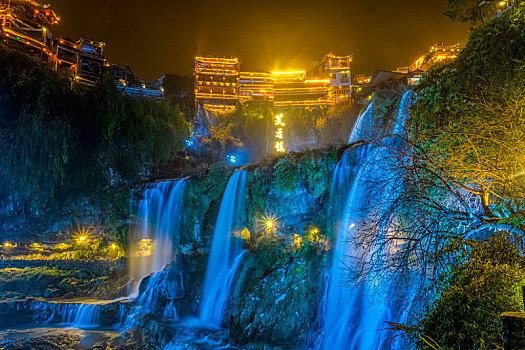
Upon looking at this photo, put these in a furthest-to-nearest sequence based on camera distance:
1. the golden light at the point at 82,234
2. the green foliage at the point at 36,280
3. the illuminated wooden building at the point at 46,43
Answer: the illuminated wooden building at the point at 46,43 < the golden light at the point at 82,234 < the green foliage at the point at 36,280

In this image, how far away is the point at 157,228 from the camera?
68.2 feet

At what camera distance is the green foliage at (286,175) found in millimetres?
15523

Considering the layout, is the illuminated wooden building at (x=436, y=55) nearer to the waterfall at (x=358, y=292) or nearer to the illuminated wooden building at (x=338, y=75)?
the illuminated wooden building at (x=338, y=75)

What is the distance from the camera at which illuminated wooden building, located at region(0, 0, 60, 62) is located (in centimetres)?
2594

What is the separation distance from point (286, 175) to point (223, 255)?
218 inches

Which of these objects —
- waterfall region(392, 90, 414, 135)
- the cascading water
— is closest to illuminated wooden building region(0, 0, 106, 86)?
the cascading water

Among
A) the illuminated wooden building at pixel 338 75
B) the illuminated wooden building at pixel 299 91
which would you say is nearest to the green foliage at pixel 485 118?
the illuminated wooden building at pixel 338 75

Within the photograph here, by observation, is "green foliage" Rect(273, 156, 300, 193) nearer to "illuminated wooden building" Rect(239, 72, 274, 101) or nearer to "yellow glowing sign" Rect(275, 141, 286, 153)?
"yellow glowing sign" Rect(275, 141, 286, 153)

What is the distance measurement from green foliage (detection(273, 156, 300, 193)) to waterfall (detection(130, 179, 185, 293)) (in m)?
7.21

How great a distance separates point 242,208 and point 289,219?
2.85 m

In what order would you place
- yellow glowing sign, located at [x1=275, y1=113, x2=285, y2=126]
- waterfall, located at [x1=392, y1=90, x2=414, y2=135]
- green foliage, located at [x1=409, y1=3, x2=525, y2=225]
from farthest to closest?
yellow glowing sign, located at [x1=275, y1=113, x2=285, y2=126] < waterfall, located at [x1=392, y1=90, x2=414, y2=135] < green foliage, located at [x1=409, y1=3, x2=525, y2=225]

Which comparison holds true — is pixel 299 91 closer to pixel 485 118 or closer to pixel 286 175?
pixel 286 175

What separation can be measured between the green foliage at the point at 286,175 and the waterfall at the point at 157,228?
7.21 metres

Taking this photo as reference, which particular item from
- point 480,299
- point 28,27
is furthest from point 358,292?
point 28,27
